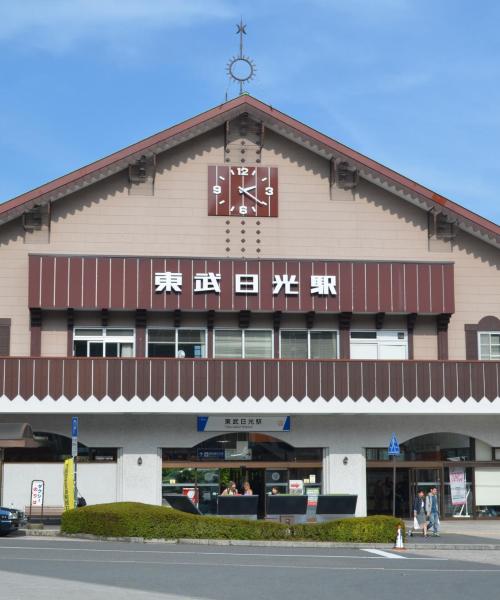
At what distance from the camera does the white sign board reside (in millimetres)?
36906

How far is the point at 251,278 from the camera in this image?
126 feet

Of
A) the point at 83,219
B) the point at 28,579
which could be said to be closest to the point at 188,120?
the point at 83,219

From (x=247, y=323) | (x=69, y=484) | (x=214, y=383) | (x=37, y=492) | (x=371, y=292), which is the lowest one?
(x=37, y=492)

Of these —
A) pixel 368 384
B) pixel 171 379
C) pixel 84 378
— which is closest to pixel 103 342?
pixel 84 378

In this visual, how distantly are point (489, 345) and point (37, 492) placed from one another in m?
16.1

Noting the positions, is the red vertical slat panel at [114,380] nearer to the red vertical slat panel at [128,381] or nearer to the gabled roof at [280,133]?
the red vertical slat panel at [128,381]

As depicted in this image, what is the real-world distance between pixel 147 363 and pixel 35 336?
4002 millimetres

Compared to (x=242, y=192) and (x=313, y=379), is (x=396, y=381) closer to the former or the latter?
(x=313, y=379)

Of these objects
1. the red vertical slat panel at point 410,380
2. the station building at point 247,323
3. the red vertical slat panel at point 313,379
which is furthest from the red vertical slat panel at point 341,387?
the red vertical slat panel at point 410,380

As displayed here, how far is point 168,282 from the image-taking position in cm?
3788

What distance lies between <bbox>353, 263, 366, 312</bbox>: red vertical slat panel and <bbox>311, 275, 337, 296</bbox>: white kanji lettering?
0.76 metres

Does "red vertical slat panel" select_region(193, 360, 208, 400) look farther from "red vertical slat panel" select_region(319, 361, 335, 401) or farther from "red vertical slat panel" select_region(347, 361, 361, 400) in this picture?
"red vertical slat panel" select_region(347, 361, 361, 400)

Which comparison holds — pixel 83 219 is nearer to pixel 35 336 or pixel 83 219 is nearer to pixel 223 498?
pixel 35 336

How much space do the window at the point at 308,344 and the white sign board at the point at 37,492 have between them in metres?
9.10
